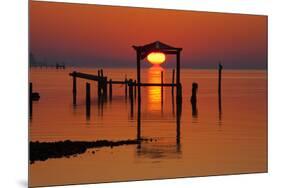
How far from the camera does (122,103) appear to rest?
7633mm

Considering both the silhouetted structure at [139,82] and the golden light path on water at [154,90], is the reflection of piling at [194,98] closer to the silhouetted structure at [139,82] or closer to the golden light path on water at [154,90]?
the silhouetted structure at [139,82]

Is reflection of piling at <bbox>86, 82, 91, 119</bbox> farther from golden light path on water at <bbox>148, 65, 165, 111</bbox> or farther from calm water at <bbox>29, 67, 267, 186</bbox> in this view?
golden light path on water at <bbox>148, 65, 165, 111</bbox>

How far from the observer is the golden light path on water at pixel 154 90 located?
772 cm

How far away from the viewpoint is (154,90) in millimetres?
7738

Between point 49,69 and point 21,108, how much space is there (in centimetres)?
52

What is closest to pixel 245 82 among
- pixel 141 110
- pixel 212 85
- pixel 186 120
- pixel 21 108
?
pixel 212 85

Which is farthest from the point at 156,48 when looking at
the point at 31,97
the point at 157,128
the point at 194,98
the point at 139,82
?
the point at 31,97

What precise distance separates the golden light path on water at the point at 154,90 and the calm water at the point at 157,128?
0.04 feet

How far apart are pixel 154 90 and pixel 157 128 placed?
461 mm

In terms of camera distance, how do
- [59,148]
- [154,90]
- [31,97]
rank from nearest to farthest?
[31,97]
[59,148]
[154,90]

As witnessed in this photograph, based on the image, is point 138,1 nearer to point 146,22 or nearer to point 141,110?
point 146,22

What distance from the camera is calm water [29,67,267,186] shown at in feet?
23.5

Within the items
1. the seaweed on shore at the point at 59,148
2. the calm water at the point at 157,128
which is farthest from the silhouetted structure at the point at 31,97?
the seaweed on shore at the point at 59,148

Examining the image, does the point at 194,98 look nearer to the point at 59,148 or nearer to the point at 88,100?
the point at 88,100
